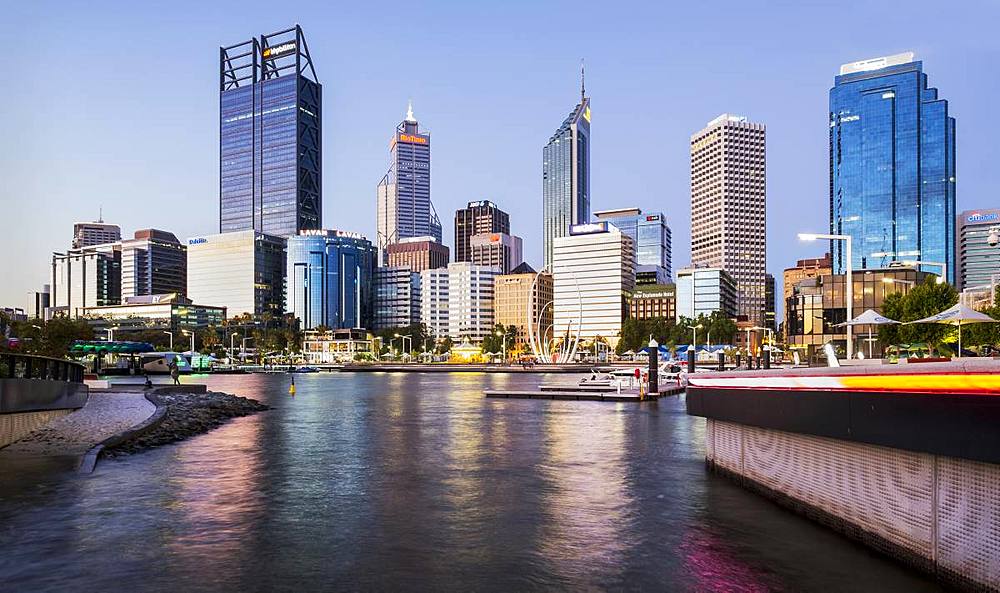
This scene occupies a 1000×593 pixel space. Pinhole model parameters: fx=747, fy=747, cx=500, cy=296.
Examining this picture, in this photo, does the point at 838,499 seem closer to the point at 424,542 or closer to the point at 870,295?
the point at 424,542

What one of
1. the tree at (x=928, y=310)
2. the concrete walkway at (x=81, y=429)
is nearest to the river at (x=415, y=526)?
the concrete walkway at (x=81, y=429)

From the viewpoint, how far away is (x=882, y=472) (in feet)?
35.6

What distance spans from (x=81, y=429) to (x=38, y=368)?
3341 mm

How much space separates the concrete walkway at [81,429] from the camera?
2453 centimetres

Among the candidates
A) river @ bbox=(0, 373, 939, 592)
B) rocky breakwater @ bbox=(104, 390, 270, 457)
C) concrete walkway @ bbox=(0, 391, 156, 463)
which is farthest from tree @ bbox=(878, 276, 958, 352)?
concrete walkway @ bbox=(0, 391, 156, 463)

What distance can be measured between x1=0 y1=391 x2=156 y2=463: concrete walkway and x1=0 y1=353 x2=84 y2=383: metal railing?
1.97 metres

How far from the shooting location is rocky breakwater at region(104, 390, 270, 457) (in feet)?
91.0

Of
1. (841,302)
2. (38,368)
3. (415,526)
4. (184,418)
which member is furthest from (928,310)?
(38,368)

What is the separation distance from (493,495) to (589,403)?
36.7m

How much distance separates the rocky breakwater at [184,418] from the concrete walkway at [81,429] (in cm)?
89

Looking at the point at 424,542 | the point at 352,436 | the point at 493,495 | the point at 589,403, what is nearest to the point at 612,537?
the point at 424,542

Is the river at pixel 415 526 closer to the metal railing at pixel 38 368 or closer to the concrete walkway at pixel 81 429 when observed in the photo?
the concrete walkway at pixel 81 429

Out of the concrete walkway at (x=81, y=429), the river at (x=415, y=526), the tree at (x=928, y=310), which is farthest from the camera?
the tree at (x=928, y=310)

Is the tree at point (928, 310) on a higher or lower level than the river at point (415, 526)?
higher
